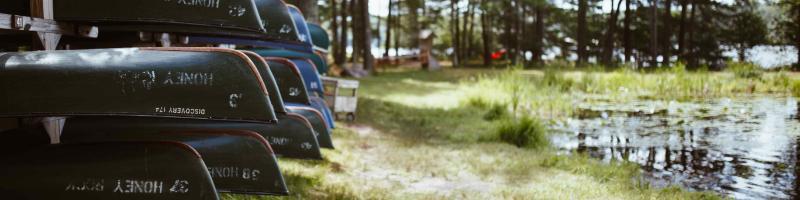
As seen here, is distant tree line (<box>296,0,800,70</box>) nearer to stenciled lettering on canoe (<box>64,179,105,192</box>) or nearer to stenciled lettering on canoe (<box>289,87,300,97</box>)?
stenciled lettering on canoe (<box>289,87,300,97</box>)

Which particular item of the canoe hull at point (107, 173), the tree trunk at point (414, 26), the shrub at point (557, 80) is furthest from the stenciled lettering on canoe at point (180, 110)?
the tree trunk at point (414, 26)

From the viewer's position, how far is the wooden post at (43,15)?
3129 mm

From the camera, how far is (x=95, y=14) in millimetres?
3252

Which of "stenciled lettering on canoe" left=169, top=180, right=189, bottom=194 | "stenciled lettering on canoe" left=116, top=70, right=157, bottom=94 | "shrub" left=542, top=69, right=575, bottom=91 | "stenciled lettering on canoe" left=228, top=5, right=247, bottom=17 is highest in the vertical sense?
"stenciled lettering on canoe" left=228, top=5, right=247, bottom=17

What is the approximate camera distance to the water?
4.97 meters

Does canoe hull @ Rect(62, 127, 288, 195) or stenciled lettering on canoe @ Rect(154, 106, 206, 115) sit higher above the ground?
stenciled lettering on canoe @ Rect(154, 106, 206, 115)

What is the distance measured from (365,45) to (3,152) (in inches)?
584

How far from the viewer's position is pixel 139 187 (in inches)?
113

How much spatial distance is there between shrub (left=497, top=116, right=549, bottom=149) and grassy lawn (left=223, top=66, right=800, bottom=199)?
0.01m

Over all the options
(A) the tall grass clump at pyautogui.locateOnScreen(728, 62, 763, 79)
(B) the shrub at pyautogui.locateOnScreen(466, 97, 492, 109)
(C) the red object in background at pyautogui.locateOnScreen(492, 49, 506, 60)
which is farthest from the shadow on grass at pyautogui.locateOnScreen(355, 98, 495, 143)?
(C) the red object in background at pyautogui.locateOnScreen(492, 49, 506, 60)

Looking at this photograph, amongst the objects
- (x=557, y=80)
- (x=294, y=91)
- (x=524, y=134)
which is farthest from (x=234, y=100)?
(x=557, y=80)

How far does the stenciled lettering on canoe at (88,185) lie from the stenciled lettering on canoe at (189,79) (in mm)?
527

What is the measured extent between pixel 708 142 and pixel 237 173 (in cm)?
468

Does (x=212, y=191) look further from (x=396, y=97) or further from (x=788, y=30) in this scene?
(x=396, y=97)
